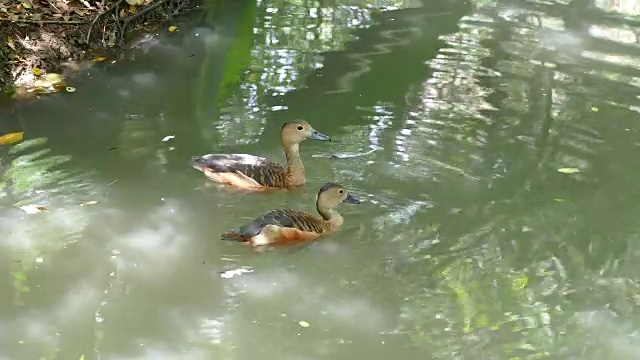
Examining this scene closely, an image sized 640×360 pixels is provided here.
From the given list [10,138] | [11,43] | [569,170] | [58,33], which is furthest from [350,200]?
[58,33]

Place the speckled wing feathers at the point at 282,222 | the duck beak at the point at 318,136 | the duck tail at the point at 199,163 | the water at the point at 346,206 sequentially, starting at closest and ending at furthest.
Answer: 1. the water at the point at 346,206
2. the speckled wing feathers at the point at 282,222
3. the duck tail at the point at 199,163
4. the duck beak at the point at 318,136

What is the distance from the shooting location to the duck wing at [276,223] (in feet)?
17.9

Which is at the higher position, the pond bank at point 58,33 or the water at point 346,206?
the pond bank at point 58,33

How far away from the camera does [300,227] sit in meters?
5.57

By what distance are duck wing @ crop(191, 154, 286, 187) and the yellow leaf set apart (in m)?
1.73

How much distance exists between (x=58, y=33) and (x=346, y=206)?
4597 mm

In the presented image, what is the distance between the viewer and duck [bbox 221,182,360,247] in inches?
215

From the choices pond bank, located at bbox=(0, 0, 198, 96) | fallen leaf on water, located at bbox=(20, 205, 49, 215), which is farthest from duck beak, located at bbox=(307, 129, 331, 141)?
pond bank, located at bbox=(0, 0, 198, 96)

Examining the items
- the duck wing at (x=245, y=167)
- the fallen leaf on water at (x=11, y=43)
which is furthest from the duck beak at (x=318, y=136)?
the fallen leaf on water at (x=11, y=43)

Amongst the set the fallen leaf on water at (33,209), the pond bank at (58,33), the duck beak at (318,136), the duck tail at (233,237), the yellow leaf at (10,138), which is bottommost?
the duck tail at (233,237)

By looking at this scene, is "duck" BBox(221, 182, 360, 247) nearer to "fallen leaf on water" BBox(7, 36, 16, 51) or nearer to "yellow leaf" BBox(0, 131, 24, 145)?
"yellow leaf" BBox(0, 131, 24, 145)

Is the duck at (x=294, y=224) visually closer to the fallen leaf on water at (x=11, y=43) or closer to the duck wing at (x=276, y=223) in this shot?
the duck wing at (x=276, y=223)

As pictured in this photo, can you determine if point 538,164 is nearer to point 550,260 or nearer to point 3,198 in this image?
point 550,260

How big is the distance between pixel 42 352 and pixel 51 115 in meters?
3.54
